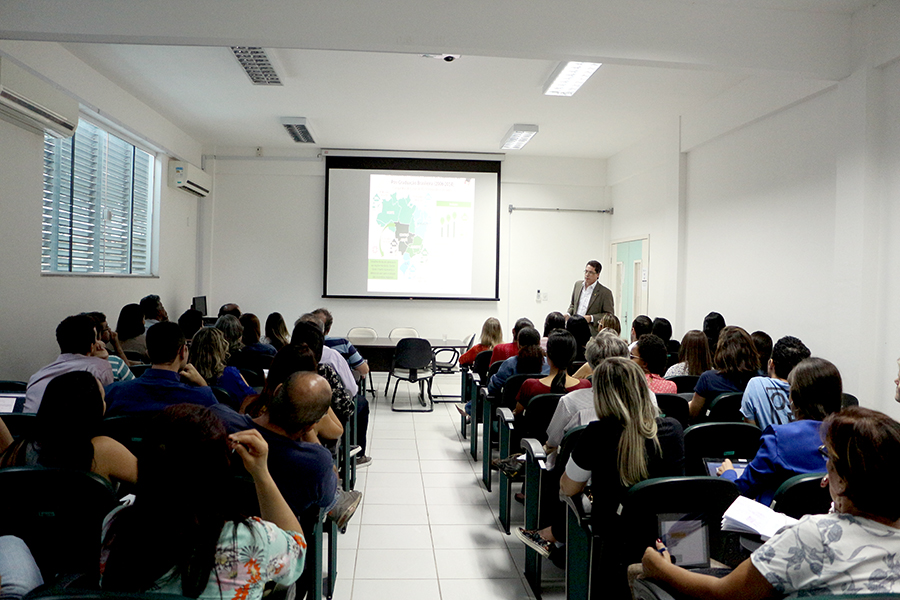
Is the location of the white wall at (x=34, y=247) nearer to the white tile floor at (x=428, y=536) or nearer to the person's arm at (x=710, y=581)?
the white tile floor at (x=428, y=536)

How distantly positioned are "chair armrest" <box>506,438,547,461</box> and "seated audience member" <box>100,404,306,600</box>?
167 centimetres

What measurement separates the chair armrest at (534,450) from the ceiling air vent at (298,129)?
18.2 ft

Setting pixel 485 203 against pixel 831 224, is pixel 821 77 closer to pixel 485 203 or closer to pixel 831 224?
pixel 831 224

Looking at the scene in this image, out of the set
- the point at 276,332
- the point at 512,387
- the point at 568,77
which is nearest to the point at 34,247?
the point at 276,332

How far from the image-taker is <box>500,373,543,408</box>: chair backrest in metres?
3.72

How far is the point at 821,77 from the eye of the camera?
4.23 m

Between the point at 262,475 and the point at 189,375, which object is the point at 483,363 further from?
the point at 262,475

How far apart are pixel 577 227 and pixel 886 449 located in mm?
8209

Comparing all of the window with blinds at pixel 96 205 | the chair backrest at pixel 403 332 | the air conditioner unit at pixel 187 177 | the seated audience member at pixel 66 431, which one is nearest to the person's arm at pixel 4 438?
the seated audience member at pixel 66 431

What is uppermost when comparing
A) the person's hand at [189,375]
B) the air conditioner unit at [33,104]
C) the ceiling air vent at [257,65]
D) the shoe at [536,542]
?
the ceiling air vent at [257,65]

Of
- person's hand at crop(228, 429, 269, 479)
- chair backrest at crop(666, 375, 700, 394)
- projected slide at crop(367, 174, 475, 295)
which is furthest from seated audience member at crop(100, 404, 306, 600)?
projected slide at crop(367, 174, 475, 295)

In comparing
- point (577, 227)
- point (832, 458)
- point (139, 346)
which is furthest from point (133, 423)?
point (577, 227)

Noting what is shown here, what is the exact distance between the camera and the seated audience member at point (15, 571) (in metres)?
1.40

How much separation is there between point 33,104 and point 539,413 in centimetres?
438
